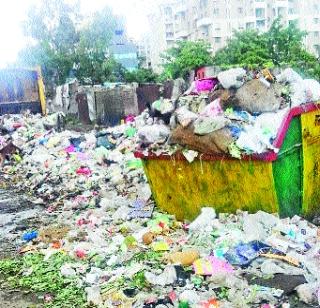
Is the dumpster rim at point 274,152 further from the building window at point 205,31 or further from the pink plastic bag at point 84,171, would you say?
the building window at point 205,31

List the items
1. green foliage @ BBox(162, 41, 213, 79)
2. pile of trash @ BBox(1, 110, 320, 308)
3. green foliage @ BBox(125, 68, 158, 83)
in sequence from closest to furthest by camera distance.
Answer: pile of trash @ BBox(1, 110, 320, 308) → green foliage @ BBox(162, 41, 213, 79) → green foliage @ BBox(125, 68, 158, 83)

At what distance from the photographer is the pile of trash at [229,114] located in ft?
13.8

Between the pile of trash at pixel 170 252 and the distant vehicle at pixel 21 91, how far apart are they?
32.7 ft

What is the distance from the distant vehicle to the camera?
15805 millimetres

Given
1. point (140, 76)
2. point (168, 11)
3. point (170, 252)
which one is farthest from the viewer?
point (168, 11)

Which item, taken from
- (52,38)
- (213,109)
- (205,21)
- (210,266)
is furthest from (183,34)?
(210,266)

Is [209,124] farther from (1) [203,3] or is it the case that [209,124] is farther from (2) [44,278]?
(1) [203,3]

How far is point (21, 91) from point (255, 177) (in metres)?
13.3

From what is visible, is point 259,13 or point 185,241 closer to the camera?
point 185,241

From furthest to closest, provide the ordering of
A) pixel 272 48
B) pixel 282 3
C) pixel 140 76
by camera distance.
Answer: pixel 282 3 → pixel 140 76 → pixel 272 48

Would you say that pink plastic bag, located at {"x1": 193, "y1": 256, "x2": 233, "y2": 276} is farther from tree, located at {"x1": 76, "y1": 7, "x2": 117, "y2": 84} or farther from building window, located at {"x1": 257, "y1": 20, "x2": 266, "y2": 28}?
building window, located at {"x1": 257, "y1": 20, "x2": 266, "y2": 28}

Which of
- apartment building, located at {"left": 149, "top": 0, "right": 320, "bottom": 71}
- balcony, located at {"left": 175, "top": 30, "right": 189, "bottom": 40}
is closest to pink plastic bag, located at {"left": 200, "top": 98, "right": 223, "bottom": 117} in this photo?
apartment building, located at {"left": 149, "top": 0, "right": 320, "bottom": 71}

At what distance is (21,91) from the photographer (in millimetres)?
16078

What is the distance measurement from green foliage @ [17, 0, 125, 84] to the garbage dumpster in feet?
71.9
